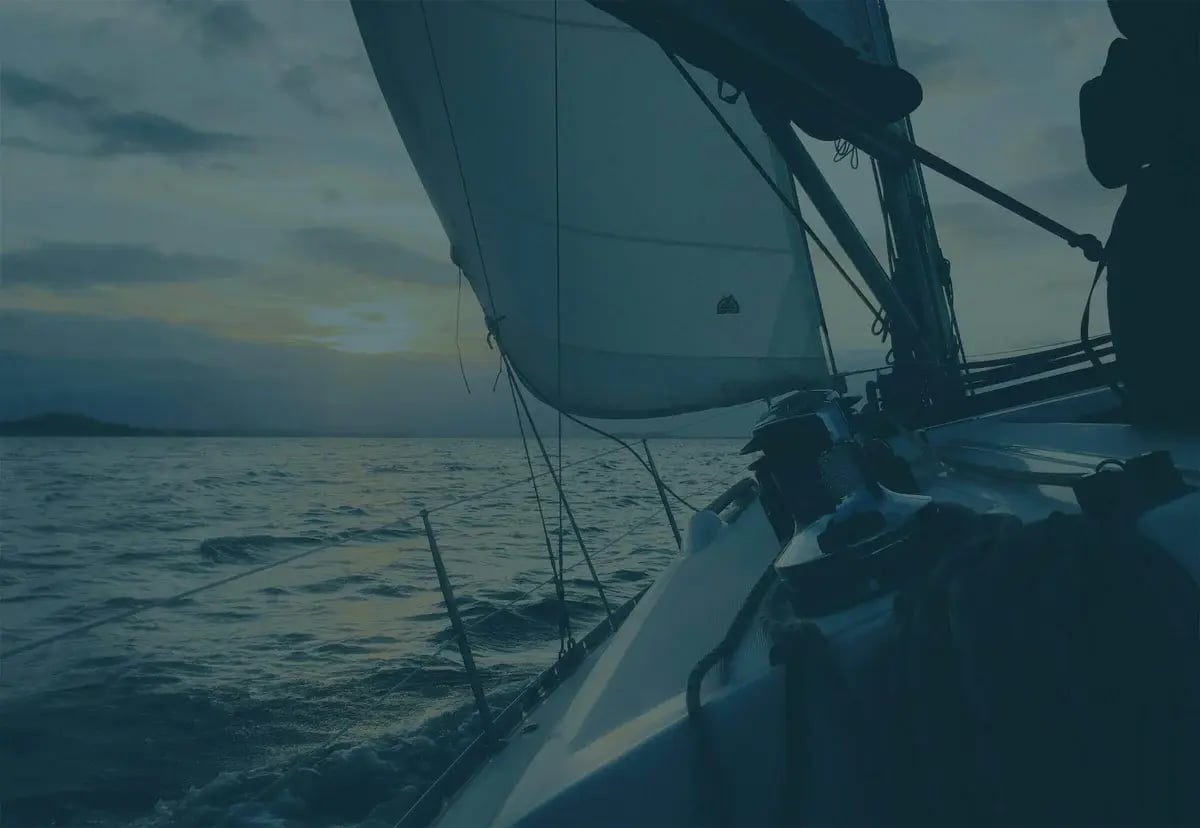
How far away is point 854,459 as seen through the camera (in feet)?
5.85

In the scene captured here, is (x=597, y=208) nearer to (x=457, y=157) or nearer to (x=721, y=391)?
(x=457, y=157)

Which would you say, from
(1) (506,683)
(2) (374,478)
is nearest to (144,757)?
(1) (506,683)

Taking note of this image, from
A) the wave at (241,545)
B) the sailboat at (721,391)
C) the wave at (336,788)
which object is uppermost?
the sailboat at (721,391)

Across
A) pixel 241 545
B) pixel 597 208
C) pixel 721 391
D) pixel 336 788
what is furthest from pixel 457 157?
pixel 241 545

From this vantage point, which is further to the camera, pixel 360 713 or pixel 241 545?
pixel 241 545

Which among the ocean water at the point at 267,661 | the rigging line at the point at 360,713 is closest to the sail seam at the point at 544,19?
the ocean water at the point at 267,661

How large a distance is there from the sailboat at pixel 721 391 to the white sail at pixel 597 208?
1cm

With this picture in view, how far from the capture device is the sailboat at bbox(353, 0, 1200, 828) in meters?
1.21

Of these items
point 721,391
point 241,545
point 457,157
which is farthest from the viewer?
point 241,545

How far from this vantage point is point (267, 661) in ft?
18.5

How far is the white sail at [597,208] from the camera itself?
3.97 m

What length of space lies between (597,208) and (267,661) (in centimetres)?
355

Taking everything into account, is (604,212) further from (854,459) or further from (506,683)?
(854,459)

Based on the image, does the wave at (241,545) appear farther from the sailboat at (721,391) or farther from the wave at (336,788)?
the sailboat at (721,391)
